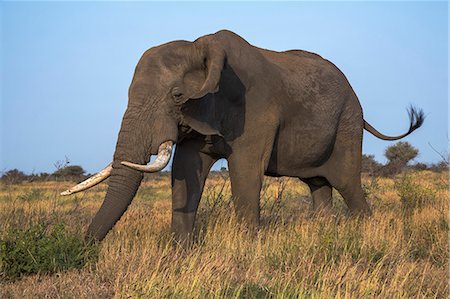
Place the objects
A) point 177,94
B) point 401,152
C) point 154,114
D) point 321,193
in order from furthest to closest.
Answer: point 401,152 < point 321,193 < point 177,94 < point 154,114

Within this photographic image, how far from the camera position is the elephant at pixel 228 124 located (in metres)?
6.23

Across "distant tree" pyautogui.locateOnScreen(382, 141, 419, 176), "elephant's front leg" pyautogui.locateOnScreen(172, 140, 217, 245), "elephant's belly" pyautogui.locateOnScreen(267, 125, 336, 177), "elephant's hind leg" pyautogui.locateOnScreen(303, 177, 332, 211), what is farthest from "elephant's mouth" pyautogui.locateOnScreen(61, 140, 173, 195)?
"distant tree" pyautogui.locateOnScreen(382, 141, 419, 176)

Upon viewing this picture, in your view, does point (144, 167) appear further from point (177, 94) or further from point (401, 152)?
point (401, 152)

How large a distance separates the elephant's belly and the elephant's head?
1.31 meters

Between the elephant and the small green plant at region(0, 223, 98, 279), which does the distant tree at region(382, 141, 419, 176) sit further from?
the small green plant at region(0, 223, 98, 279)

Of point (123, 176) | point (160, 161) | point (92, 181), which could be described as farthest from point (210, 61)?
point (92, 181)

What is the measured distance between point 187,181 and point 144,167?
4.73ft

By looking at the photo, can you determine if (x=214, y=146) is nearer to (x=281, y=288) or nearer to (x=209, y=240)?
(x=209, y=240)

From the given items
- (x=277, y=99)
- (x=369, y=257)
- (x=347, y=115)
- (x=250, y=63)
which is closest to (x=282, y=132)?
(x=277, y=99)

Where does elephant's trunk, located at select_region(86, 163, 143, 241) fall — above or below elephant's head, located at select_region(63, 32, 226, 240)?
below

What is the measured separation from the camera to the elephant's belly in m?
7.71

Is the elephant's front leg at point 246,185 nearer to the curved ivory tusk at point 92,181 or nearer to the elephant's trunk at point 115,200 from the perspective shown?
the elephant's trunk at point 115,200

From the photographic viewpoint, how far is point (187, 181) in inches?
288

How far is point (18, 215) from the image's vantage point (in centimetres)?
778
